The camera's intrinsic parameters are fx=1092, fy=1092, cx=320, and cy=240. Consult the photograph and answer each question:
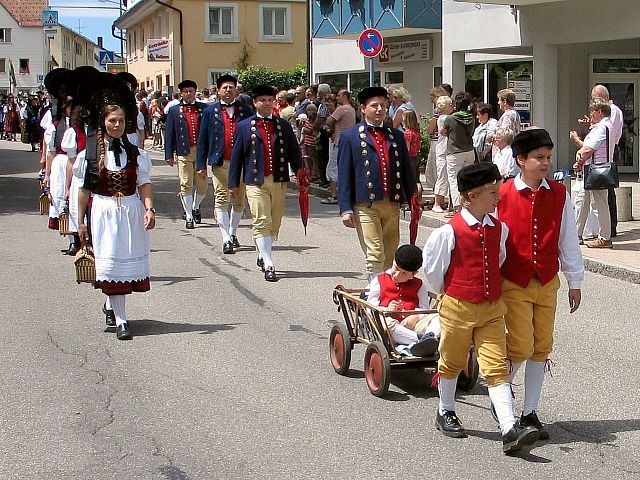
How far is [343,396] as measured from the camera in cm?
679

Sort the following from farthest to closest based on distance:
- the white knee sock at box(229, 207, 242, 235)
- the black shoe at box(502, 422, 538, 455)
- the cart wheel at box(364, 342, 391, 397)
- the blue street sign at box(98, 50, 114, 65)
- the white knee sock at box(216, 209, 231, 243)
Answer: the blue street sign at box(98, 50, 114, 65) < the white knee sock at box(216, 209, 231, 243) < the white knee sock at box(229, 207, 242, 235) < the cart wheel at box(364, 342, 391, 397) < the black shoe at box(502, 422, 538, 455)

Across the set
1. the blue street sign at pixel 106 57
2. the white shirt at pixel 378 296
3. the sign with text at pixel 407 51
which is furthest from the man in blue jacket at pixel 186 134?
the blue street sign at pixel 106 57

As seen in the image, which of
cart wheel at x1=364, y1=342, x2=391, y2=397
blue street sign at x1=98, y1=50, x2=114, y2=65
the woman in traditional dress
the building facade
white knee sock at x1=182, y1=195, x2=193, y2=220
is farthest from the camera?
blue street sign at x1=98, y1=50, x2=114, y2=65

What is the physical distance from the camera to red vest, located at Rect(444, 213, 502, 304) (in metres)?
5.64

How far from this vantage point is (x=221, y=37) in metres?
47.5

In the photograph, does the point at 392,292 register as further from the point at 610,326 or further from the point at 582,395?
the point at 610,326

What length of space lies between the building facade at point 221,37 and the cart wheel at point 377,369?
39942mm

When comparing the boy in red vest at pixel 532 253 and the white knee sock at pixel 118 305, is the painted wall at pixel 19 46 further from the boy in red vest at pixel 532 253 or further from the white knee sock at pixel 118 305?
the boy in red vest at pixel 532 253

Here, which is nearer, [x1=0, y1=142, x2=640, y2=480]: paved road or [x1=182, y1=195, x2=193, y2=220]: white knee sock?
[x1=0, y1=142, x2=640, y2=480]: paved road

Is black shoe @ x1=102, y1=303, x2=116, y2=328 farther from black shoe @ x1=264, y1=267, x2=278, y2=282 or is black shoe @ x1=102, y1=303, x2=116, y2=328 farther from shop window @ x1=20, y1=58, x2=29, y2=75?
shop window @ x1=20, y1=58, x2=29, y2=75

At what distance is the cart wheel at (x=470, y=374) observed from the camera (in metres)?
6.78

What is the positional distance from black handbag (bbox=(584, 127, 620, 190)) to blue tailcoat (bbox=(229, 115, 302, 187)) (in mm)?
3525

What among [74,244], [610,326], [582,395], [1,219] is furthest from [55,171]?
[582,395]

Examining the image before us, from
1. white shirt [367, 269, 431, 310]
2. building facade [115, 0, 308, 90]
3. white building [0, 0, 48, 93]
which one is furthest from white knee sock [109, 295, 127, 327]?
white building [0, 0, 48, 93]
